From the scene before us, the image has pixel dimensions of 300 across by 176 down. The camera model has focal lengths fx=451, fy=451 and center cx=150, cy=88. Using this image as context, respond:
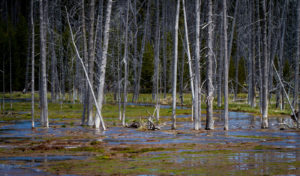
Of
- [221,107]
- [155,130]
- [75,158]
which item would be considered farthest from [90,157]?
[221,107]

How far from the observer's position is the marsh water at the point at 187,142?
13664mm

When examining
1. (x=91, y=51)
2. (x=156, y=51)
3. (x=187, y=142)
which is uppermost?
(x=156, y=51)

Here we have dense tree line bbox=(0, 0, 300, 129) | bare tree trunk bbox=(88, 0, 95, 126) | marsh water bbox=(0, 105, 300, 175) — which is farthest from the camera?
bare tree trunk bbox=(88, 0, 95, 126)

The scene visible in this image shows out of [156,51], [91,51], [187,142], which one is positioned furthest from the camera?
[156,51]

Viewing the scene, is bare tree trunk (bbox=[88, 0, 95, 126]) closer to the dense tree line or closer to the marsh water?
the dense tree line

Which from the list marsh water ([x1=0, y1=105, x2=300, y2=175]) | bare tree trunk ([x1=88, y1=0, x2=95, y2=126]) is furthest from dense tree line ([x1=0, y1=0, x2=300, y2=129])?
marsh water ([x1=0, y1=105, x2=300, y2=175])

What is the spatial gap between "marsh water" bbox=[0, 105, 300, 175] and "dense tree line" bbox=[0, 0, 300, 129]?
59.0 inches

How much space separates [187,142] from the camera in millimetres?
19891

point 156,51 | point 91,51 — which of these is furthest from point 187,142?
point 156,51

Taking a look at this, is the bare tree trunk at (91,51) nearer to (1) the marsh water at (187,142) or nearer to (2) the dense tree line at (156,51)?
(2) the dense tree line at (156,51)

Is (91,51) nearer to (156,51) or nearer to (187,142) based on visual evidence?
(187,142)

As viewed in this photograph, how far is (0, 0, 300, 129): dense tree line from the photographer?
2559cm

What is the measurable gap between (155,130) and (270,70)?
1904 centimetres

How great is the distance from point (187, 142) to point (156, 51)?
18.6 m
